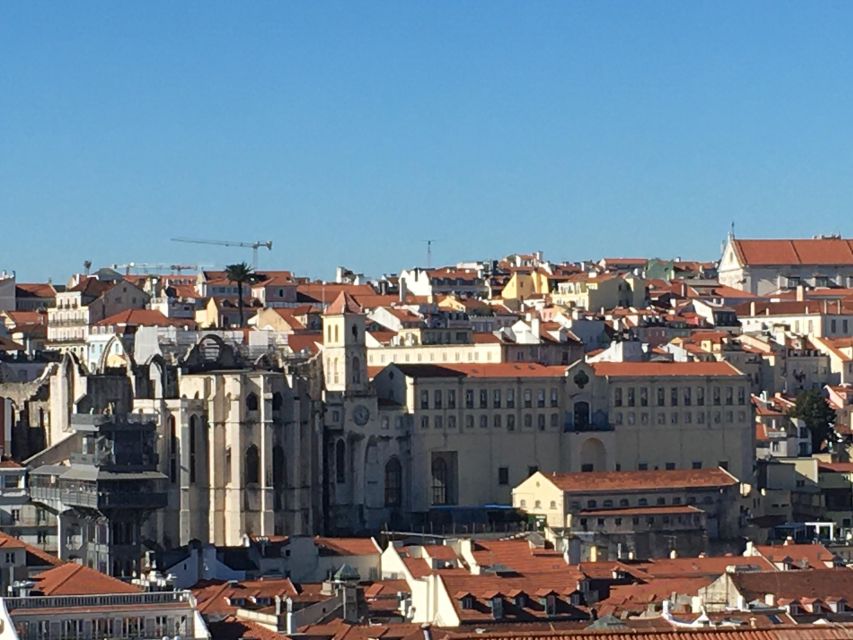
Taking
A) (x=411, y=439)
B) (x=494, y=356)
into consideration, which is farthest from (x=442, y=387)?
(x=494, y=356)

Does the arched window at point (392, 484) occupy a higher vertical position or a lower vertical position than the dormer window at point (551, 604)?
higher

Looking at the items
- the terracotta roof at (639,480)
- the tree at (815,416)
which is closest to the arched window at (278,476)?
the terracotta roof at (639,480)

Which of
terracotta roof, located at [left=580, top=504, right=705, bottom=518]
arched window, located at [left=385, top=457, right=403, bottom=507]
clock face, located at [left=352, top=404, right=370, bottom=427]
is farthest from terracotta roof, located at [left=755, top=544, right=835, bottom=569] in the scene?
clock face, located at [left=352, top=404, right=370, bottom=427]

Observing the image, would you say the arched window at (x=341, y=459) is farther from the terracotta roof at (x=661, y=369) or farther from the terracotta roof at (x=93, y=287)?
the terracotta roof at (x=93, y=287)

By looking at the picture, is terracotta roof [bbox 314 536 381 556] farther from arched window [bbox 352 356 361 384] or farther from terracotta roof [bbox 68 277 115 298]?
terracotta roof [bbox 68 277 115 298]

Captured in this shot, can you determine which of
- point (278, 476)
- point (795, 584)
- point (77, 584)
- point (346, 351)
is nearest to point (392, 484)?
point (346, 351)

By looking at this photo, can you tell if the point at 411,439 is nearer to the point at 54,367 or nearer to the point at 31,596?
the point at 54,367
